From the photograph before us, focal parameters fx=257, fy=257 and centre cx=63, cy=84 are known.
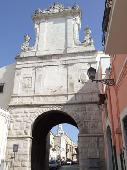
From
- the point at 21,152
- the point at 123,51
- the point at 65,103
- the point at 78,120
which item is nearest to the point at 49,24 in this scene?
the point at 65,103

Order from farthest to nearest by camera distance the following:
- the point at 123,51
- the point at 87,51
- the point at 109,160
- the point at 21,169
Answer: the point at 87,51, the point at 21,169, the point at 109,160, the point at 123,51

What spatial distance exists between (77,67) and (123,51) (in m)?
11.1

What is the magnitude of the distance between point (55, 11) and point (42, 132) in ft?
28.4

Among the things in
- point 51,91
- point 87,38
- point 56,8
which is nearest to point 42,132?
point 51,91

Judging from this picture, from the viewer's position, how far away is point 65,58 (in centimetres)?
1639


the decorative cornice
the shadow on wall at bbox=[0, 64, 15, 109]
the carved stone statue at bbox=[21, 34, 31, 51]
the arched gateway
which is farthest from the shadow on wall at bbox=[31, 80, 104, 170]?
the decorative cornice

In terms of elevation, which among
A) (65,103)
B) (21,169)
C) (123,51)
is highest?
(65,103)

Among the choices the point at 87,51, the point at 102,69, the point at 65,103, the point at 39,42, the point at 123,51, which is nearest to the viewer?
the point at 123,51

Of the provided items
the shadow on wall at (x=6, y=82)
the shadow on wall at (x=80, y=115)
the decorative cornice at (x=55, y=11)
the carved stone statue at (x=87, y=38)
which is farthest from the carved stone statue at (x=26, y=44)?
the shadow on wall at (x=80, y=115)

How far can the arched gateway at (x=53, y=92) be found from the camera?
46.5 ft

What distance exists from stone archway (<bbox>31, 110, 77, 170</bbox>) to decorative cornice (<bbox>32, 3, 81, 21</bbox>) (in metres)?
7.15

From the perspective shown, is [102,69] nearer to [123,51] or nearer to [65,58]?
[65,58]

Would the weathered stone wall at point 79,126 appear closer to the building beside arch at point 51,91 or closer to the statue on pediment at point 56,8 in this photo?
the building beside arch at point 51,91

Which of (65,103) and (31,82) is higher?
(31,82)
